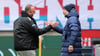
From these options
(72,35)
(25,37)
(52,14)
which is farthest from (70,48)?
(52,14)

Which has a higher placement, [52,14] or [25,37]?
[52,14]

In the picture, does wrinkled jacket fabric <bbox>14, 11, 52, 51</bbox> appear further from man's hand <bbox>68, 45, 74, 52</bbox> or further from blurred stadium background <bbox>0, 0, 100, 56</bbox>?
blurred stadium background <bbox>0, 0, 100, 56</bbox>

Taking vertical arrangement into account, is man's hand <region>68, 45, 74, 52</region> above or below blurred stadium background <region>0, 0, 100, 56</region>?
below

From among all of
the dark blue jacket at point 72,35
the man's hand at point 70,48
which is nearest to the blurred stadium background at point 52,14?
the dark blue jacket at point 72,35

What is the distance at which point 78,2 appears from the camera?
10.4 m

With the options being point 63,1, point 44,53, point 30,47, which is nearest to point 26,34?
point 30,47

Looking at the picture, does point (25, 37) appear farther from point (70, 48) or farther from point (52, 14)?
point (52, 14)

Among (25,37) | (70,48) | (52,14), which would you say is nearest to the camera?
(70,48)

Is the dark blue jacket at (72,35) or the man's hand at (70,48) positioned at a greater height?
the dark blue jacket at (72,35)

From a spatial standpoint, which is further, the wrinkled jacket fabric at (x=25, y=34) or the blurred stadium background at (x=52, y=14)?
the blurred stadium background at (x=52, y=14)

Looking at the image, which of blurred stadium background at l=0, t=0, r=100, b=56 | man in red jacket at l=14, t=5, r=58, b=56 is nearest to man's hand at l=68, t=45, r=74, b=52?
man in red jacket at l=14, t=5, r=58, b=56

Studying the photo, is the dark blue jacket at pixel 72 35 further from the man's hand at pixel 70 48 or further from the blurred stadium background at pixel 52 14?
the blurred stadium background at pixel 52 14

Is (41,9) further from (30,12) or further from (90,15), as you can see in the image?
(30,12)

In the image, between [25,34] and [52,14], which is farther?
[52,14]
